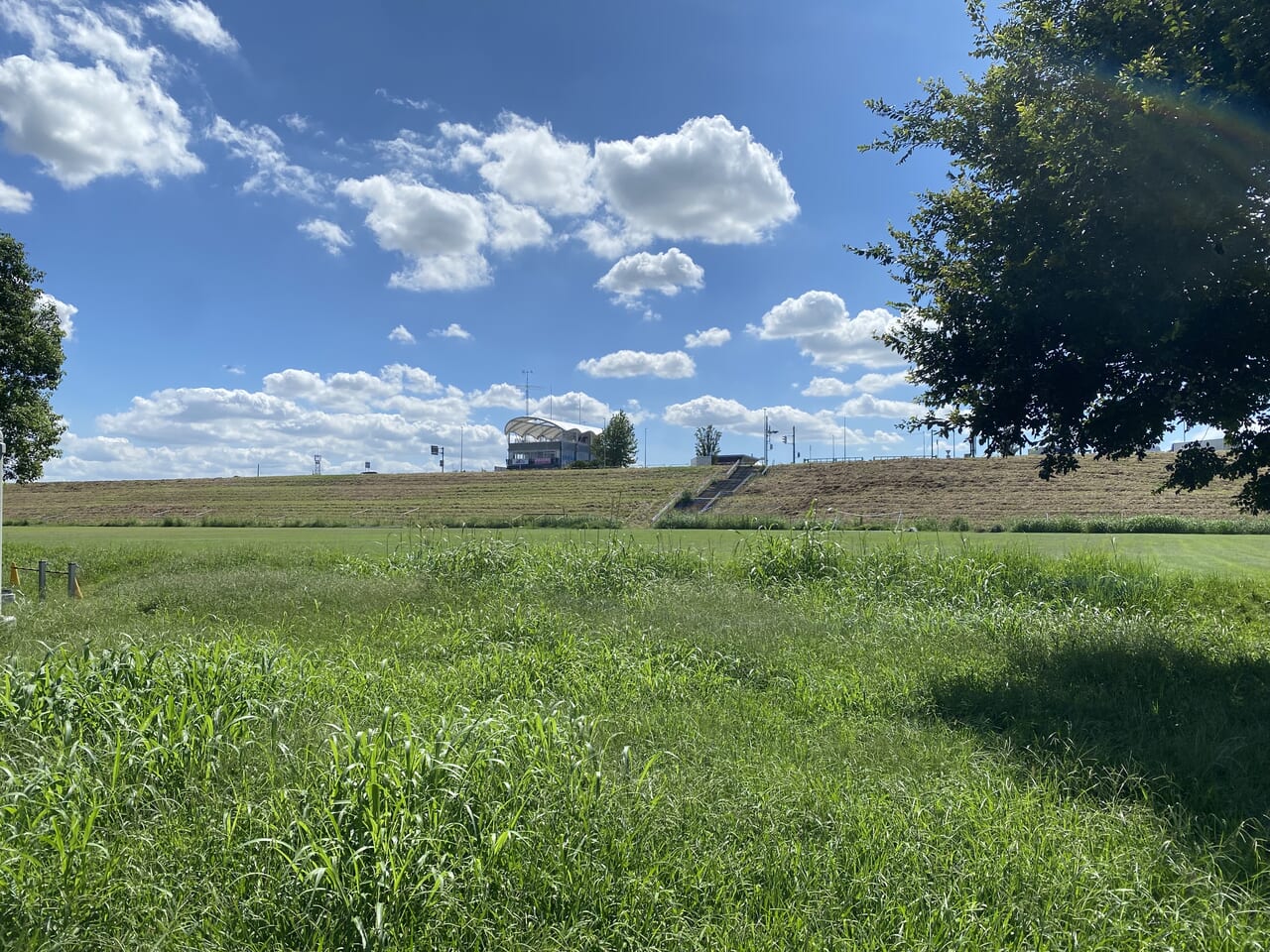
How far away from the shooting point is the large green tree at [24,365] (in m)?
20.5

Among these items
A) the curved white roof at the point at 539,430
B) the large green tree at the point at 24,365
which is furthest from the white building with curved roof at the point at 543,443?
the large green tree at the point at 24,365

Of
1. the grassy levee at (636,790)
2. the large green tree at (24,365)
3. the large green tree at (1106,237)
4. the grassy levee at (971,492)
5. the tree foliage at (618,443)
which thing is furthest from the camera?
the tree foliage at (618,443)

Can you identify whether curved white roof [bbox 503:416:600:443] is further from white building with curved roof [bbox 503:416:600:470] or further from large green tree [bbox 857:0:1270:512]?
large green tree [bbox 857:0:1270:512]

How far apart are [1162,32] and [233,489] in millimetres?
68899

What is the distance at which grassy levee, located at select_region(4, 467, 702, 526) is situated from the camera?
46.0 meters

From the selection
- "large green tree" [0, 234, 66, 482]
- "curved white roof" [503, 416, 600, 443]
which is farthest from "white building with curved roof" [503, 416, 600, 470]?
"large green tree" [0, 234, 66, 482]

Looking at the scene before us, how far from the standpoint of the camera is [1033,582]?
1075cm

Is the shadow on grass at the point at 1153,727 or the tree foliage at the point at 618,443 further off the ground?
the tree foliage at the point at 618,443

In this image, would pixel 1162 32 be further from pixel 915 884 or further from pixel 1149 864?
pixel 915 884

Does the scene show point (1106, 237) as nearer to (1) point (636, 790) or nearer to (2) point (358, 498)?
(1) point (636, 790)

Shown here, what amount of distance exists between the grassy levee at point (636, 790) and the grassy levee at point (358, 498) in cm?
3361

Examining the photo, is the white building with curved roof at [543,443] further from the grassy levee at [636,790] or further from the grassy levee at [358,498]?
the grassy levee at [636,790]

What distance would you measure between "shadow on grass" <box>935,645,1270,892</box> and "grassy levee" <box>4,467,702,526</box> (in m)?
34.4

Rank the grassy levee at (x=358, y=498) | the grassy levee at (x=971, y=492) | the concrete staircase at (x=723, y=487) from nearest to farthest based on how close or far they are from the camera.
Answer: the grassy levee at (x=971, y=492), the grassy levee at (x=358, y=498), the concrete staircase at (x=723, y=487)
